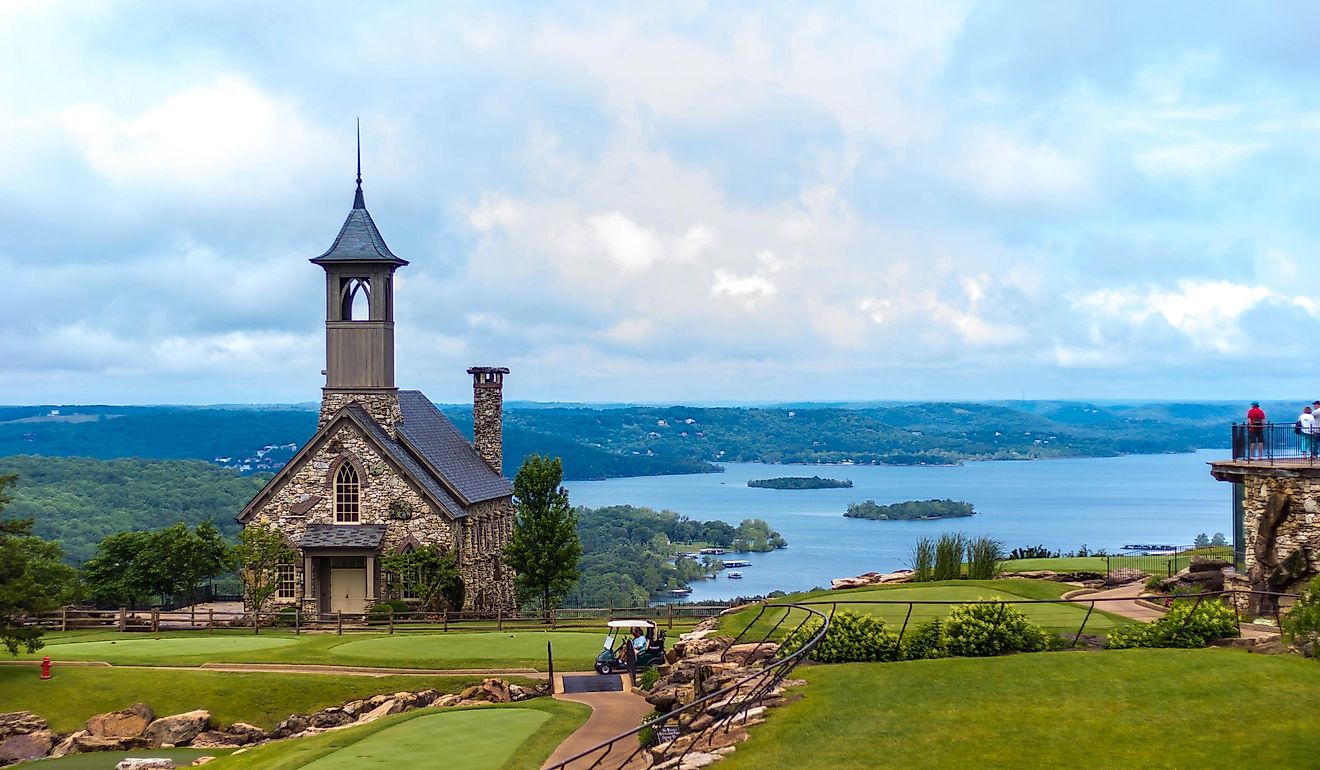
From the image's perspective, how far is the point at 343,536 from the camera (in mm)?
40188

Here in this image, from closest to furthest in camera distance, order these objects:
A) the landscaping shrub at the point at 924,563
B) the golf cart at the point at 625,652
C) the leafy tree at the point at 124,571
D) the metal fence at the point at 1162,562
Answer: the golf cart at the point at 625,652 < the metal fence at the point at 1162,562 < the landscaping shrub at the point at 924,563 < the leafy tree at the point at 124,571

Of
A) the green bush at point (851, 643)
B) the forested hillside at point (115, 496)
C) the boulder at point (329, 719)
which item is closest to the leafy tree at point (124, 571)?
the boulder at point (329, 719)

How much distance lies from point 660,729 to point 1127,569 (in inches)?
811

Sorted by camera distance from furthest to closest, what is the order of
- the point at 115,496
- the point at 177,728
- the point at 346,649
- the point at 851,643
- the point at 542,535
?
1. the point at 115,496
2. the point at 542,535
3. the point at 346,649
4. the point at 177,728
5. the point at 851,643

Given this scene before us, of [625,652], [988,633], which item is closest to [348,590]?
[625,652]

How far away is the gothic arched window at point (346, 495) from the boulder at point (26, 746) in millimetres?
15585

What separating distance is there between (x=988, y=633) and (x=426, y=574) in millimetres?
23146

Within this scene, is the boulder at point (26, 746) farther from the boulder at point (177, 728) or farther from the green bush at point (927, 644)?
the green bush at point (927, 644)

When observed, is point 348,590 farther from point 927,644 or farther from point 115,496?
point 115,496

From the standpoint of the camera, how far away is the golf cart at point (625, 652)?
27625 mm

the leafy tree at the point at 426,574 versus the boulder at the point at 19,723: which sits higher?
the leafy tree at the point at 426,574

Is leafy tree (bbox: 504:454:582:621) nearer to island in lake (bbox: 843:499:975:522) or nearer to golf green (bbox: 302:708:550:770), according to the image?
golf green (bbox: 302:708:550:770)

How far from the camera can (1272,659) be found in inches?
720

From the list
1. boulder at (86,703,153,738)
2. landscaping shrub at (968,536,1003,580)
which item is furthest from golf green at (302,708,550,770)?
landscaping shrub at (968,536,1003,580)
